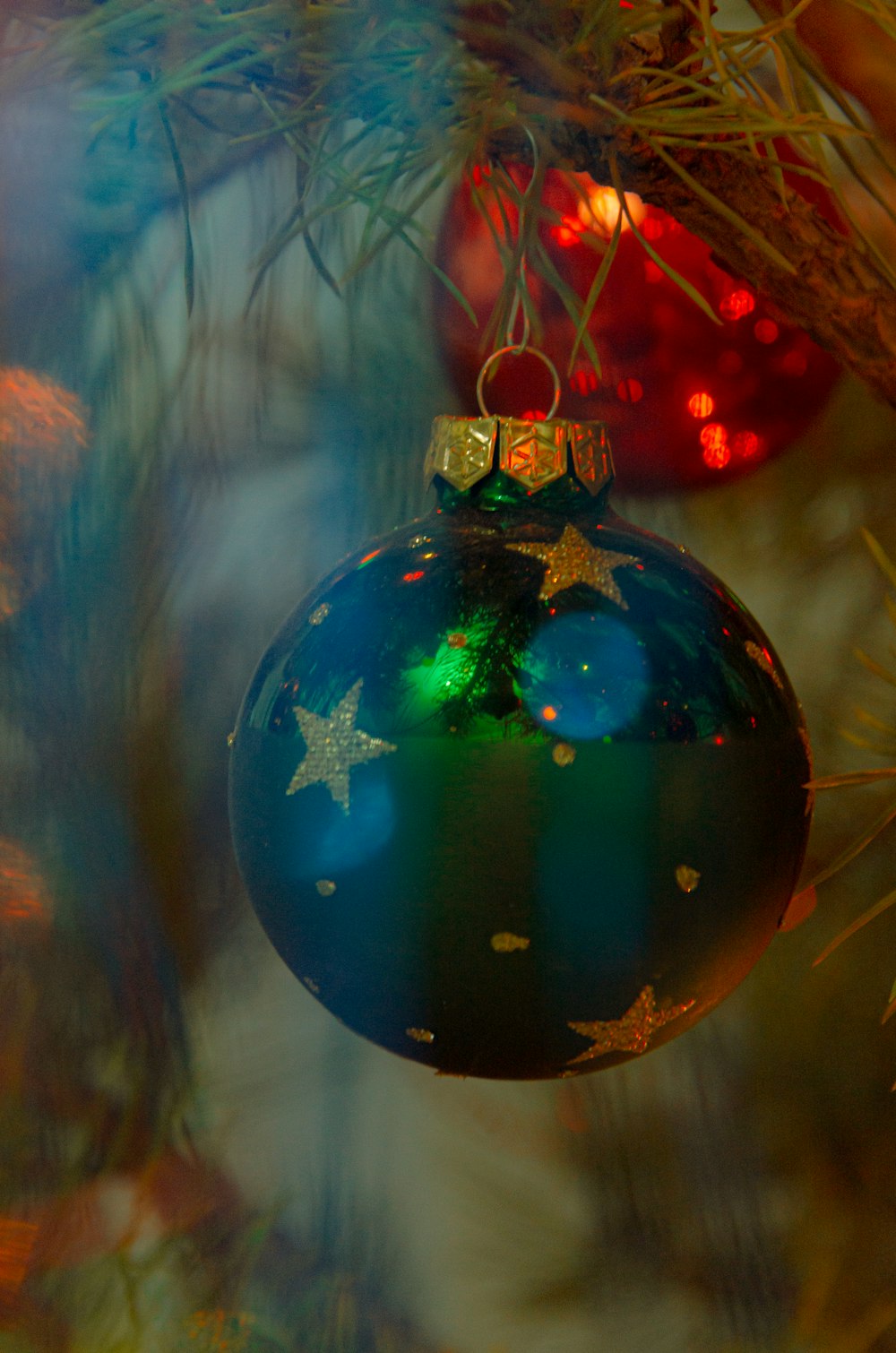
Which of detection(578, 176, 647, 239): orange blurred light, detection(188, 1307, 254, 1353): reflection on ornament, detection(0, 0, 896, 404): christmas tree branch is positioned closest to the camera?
detection(0, 0, 896, 404): christmas tree branch

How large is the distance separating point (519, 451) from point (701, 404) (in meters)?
0.24

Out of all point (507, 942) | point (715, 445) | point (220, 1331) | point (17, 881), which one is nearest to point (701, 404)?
point (715, 445)

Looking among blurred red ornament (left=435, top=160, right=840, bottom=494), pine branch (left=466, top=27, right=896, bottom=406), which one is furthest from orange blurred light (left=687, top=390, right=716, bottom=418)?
pine branch (left=466, top=27, right=896, bottom=406)

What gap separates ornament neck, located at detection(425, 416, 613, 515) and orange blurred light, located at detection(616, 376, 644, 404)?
22cm

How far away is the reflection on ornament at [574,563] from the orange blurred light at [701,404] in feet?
0.87

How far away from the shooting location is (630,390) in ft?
1.75

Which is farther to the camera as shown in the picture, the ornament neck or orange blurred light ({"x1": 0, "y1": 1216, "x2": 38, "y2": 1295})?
orange blurred light ({"x1": 0, "y1": 1216, "x2": 38, "y2": 1295})

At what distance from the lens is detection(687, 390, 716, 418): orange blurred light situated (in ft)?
1.73

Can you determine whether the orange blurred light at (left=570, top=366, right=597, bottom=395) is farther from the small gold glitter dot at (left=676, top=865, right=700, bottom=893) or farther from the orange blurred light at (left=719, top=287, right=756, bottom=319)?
the small gold glitter dot at (left=676, top=865, right=700, bottom=893)

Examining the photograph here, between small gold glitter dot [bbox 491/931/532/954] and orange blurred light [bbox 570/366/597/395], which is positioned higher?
orange blurred light [bbox 570/366/597/395]

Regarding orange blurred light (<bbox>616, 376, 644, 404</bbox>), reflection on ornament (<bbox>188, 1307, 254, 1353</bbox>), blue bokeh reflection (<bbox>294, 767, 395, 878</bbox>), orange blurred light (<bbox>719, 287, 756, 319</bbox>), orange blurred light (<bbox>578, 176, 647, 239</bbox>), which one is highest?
orange blurred light (<bbox>578, 176, 647, 239</bbox>)

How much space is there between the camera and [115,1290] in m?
0.64

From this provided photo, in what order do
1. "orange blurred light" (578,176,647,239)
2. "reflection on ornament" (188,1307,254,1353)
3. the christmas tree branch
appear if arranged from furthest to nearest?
"reflection on ornament" (188,1307,254,1353) < "orange blurred light" (578,176,647,239) < the christmas tree branch

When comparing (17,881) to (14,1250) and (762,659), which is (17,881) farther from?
(762,659)
